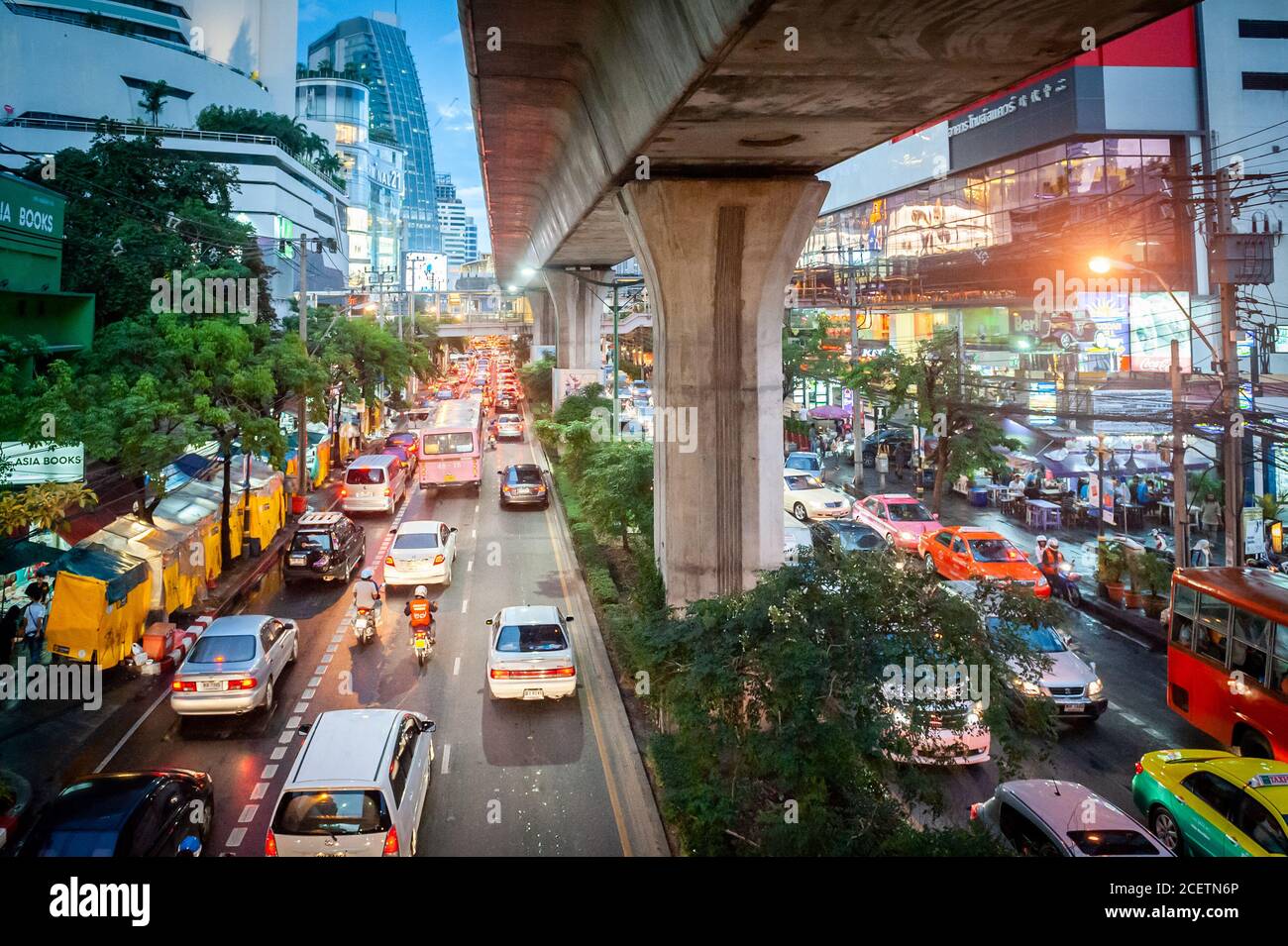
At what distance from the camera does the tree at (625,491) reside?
1823 cm

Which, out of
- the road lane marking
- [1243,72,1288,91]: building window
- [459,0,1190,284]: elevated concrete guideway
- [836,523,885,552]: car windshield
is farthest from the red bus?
[1243,72,1288,91]: building window

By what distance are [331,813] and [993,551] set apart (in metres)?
15.0

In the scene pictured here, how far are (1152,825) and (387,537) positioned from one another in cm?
1901

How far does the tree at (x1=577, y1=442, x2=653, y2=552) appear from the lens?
718 inches

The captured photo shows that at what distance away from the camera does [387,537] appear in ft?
77.4

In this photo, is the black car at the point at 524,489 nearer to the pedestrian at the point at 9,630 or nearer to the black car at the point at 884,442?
the pedestrian at the point at 9,630

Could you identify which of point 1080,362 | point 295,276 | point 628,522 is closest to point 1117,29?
point 628,522

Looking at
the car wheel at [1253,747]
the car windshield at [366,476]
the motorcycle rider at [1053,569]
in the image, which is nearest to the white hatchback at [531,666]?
the car wheel at [1253,747]

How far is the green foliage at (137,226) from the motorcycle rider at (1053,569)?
20670mm

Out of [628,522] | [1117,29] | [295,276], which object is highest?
[295,276]

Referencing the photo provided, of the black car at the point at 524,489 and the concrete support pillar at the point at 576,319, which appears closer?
the black car at the point at 524,489

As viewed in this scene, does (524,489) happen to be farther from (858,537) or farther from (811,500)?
(858,537)

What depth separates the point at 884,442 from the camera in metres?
38.2
